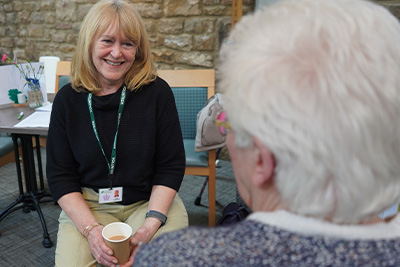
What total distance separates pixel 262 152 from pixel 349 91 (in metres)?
0.16

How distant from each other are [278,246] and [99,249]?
0.91 meters

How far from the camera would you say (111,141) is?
1.49m

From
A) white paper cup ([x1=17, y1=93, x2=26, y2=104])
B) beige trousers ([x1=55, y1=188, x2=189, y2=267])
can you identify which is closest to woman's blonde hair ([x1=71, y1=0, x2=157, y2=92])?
beige trousers ([x1=55, y1=188, x2=189, y2=267])

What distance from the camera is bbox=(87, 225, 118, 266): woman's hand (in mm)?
1270

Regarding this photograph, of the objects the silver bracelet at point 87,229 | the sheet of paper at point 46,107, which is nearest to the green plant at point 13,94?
the sheet of paper at point 46,107

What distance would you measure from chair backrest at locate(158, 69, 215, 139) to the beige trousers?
0.93 meters

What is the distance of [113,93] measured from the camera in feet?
4.98

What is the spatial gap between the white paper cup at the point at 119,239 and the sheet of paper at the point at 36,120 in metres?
0.95

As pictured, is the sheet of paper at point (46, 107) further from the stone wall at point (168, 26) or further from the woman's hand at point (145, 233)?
the stone wall at point (168, 26)

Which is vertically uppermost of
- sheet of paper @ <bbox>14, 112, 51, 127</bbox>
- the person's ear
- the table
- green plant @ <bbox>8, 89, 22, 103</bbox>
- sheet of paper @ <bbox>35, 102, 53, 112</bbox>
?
the person's ear

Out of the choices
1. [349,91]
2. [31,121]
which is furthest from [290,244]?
[31,121]

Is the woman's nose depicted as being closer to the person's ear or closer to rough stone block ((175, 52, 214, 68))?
the person's ear

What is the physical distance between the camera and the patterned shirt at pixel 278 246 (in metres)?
0.57

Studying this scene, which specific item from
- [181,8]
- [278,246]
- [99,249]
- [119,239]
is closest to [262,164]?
[278,246]
